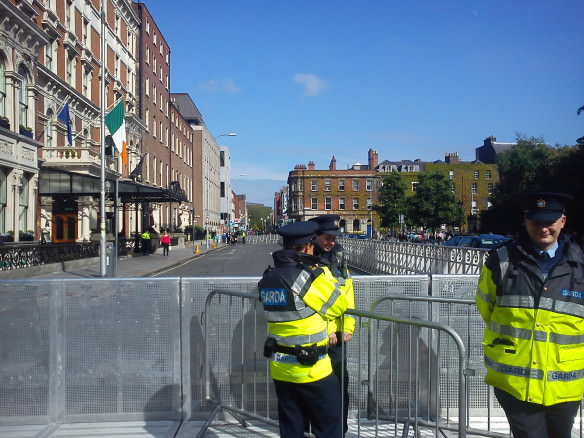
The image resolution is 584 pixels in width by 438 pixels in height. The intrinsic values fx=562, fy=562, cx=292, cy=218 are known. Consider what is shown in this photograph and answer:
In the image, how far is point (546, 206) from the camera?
3.21m

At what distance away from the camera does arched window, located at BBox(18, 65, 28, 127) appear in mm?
25812

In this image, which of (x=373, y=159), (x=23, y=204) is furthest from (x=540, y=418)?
(x=373, y=159)

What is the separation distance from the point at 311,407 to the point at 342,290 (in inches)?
44.2

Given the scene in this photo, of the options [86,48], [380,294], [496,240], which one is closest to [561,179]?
[496,240]

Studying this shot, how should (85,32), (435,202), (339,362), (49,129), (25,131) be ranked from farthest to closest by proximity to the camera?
1. (435,202)
2. (85,32)
3. (49,129)
4. (25,131)
5. (339,362)

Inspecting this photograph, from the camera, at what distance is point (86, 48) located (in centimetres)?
3597

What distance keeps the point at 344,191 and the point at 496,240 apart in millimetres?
71519

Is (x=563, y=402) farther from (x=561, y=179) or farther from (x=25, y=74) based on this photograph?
(x=561, y=179)

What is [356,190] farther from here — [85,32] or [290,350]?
[290,350]

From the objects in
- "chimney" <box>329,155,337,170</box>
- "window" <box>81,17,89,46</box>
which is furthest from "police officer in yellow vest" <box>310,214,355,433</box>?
"chimney" <box>329,155,337,170</box>

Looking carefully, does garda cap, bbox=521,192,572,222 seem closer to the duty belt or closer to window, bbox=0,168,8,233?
the duty belt

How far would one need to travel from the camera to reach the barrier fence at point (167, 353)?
5324mm

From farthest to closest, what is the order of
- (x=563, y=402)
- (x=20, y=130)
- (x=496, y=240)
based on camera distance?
1. (x=20, y=130)
2. (x=496, y=240)
3. (x=563, y=402)

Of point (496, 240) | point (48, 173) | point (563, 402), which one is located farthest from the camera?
point (48, 173)
